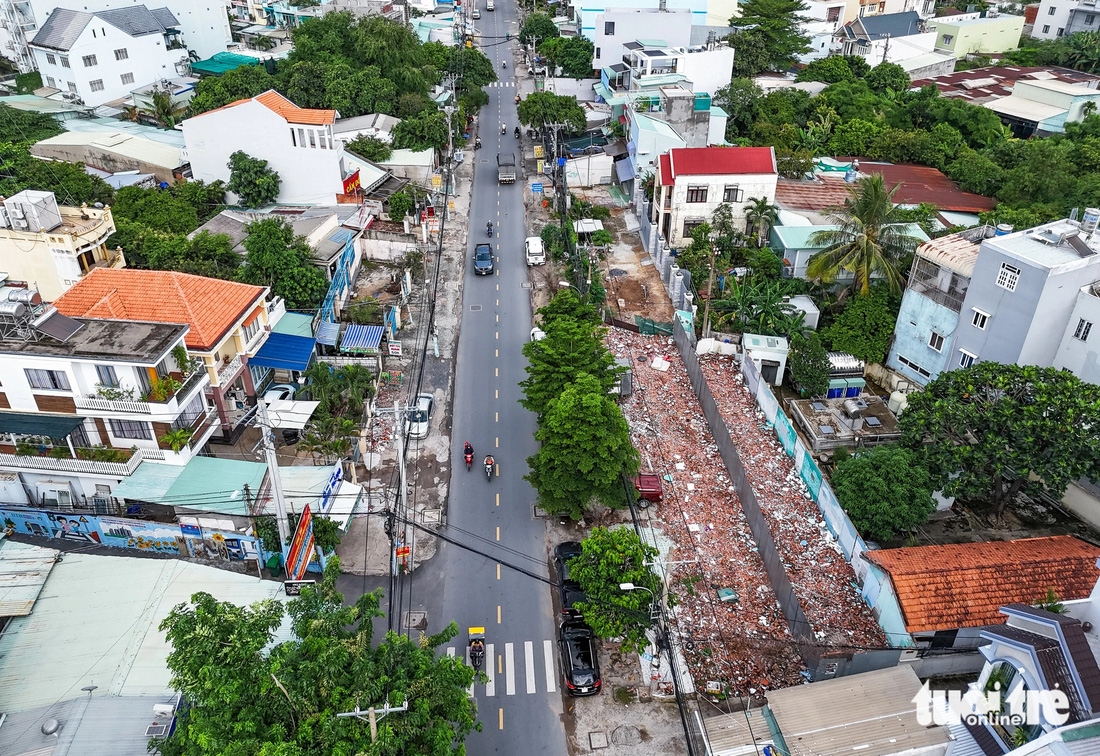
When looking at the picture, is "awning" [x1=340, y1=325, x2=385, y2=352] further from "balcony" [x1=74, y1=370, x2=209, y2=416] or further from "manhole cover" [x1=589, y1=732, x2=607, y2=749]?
"manhole cover" [x1=589, y1=732, x2=607, y2=749]

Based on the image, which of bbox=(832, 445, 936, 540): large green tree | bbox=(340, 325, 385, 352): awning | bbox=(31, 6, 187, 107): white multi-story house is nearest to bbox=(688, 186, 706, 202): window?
bbox=(340, 325, 385, 352): awning

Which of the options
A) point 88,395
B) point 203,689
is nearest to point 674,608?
point 203,689

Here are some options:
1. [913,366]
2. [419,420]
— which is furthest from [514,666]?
[913,366]

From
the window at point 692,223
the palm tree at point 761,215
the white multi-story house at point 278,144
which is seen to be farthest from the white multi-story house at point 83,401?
the palm tree at point 761,215

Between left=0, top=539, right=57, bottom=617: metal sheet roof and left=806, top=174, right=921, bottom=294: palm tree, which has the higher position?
left=806, top=174, right=921, bottom=294: palm tree

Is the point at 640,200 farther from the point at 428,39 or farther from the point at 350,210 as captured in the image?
the point at 428,39

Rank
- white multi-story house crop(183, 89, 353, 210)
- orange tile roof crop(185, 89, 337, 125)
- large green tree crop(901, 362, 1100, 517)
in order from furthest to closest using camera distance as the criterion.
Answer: white multi-story house crop(183, 89, 353, 210)
orange tile roof crop(185, 89, 337, 125)
large green tree crop(901, 362, 1100, 517)

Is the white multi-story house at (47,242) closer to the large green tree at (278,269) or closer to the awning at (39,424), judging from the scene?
the large green tree at (278,269)

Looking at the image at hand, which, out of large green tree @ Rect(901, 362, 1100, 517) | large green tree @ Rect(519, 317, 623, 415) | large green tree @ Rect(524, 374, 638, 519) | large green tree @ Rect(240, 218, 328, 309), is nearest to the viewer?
large green tree @ Rect(901, 362, 1100, 517)
